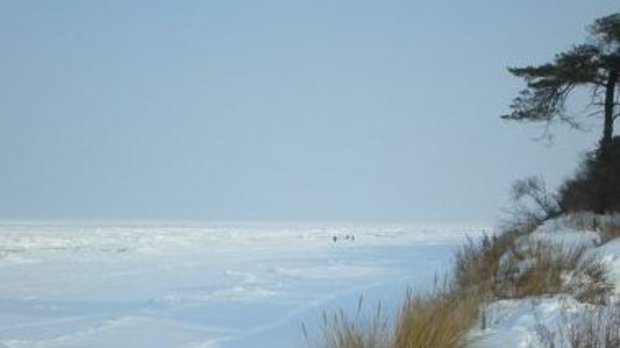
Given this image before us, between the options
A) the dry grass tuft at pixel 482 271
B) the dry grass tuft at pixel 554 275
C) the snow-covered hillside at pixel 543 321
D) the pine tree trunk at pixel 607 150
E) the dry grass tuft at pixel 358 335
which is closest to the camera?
the dry grass tuft at pixel 358 335

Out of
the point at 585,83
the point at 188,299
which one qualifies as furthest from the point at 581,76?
the point at 188,299

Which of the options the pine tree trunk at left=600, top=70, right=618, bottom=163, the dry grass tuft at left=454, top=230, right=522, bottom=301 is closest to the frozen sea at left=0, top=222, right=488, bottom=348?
the dry grass tuft at left=454, top=230, right=522, bottom=301

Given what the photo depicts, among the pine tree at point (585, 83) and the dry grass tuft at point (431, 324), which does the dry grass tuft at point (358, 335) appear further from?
the pine tree at point (585, 83)

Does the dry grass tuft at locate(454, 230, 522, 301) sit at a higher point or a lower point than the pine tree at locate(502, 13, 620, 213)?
lower

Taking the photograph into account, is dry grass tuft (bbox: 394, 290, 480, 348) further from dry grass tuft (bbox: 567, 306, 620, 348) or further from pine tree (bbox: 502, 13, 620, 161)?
pine tree (bbox: 502, 13, 620, 161)

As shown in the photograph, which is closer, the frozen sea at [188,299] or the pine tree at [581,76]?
the frozen sea at [188,299]

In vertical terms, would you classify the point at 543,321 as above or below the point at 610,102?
below

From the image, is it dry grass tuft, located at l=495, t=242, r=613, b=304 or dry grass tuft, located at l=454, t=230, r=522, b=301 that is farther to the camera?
dry grass tuft, located at l=454, t=230, r=522, b=301

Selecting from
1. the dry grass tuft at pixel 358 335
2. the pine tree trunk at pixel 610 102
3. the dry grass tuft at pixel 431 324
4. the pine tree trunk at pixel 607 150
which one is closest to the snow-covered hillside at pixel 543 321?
the dry grass tuft at pixel 431 324

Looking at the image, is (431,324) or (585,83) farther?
(585,83)

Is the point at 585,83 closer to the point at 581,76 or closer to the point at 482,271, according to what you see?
the point at 581,76

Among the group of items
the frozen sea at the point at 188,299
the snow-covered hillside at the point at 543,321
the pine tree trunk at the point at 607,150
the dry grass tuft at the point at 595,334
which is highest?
the pine tree trunk at the point at 607,150

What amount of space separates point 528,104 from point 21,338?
2109 cm

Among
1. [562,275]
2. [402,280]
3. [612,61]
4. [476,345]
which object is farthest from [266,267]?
[476,345]
